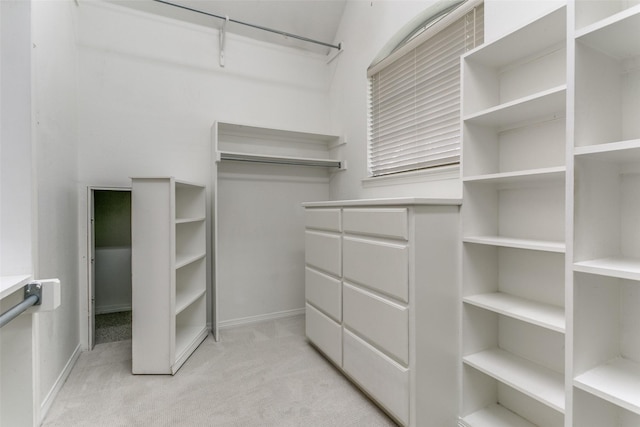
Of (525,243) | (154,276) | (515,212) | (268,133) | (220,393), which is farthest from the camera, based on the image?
(268,133)

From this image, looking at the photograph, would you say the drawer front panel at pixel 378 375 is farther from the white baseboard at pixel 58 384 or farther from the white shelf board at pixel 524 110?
the white baseboard at pixel 58 384

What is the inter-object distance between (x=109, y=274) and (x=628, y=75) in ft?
12.7

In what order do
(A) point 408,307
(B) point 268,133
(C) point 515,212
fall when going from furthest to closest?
(B) point 268,133, (C) point 515,212, (A) point 408,307

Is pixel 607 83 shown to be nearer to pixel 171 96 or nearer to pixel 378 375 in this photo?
pixel 378 375

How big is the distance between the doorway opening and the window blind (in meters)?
2.44

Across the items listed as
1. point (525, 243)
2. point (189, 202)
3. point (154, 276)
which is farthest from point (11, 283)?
point (525, 243)

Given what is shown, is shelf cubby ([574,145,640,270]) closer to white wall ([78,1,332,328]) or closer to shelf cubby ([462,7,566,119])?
shelf cubby ([462,7,566,119])

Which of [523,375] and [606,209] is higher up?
[606,209]

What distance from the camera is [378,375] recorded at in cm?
166

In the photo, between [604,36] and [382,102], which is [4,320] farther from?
[382,102]

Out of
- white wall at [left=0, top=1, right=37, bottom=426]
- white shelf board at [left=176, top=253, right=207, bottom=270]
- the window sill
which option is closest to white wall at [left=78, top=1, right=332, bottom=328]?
white shelf board at [left=176, top=253, right=207, bottom=270]

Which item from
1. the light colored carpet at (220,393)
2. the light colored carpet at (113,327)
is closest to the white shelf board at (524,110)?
the light colored carpet at (220,393)

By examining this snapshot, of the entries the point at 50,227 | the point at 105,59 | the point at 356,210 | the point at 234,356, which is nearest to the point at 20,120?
the point at 50,227

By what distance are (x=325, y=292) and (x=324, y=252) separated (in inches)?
11.8
